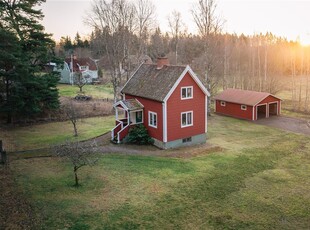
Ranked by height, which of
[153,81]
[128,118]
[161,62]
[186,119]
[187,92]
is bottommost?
[186,119]

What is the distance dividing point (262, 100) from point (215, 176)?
22626 mm

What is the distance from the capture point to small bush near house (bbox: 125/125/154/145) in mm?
29109

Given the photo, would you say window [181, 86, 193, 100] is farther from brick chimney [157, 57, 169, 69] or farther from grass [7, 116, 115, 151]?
grass [7, 116, 115, 151]

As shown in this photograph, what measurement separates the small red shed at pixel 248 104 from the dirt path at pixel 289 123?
1433mm

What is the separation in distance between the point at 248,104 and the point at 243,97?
2243mm

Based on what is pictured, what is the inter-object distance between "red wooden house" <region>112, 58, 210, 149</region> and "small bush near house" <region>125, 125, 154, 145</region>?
46cm

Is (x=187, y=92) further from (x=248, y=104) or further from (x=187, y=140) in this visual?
(x=248, y=104)

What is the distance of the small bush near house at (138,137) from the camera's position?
2911 cm

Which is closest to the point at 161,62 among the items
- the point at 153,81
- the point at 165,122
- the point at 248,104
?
the point at 153,81

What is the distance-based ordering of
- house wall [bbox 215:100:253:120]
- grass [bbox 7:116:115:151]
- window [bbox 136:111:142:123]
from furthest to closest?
house wall [bbox 215:100:253:120]
window [bbox 136:111:142:123]
grass [bbox 7:116:115:151]

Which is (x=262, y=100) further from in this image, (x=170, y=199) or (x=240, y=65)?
(x=240, y=65)

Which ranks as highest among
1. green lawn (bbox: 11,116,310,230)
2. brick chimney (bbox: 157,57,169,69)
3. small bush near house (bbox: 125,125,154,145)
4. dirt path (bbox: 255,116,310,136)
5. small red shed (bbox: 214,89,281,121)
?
brick chimney (bbox: 157,57,169,69)

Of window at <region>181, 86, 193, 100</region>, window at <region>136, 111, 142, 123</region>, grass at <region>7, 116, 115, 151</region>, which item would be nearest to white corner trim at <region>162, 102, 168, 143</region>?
window at <region>181, 86, 193, 100</region>

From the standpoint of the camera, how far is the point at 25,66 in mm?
31375
